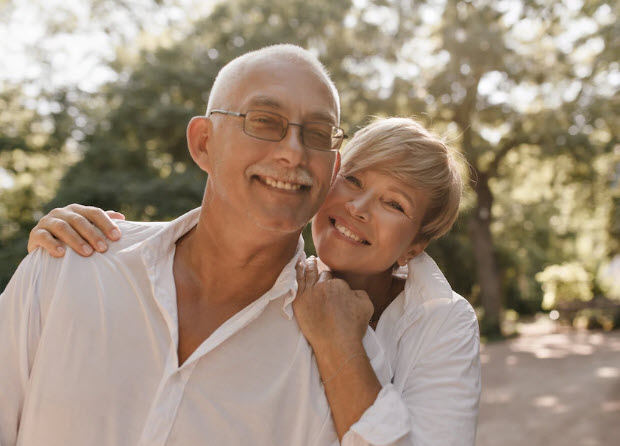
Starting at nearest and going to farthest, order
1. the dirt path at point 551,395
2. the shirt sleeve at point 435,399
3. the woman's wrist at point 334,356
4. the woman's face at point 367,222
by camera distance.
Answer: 1. the shirt sleeve at point 435,399
2. the woman's wrist at point 334,356
3. the woman's face at point 367,222
4. the dirt path at point 551,395

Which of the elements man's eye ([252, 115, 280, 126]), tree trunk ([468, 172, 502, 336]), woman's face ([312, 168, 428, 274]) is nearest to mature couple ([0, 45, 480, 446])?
man's eye ([252, 115, 280, 126])

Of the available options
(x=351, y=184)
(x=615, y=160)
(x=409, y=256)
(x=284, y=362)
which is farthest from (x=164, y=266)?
(x=615, y=160)

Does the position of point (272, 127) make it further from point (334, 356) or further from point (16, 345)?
point (16, 345)

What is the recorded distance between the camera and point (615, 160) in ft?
49.4

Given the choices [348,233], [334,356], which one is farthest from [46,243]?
[348,233]

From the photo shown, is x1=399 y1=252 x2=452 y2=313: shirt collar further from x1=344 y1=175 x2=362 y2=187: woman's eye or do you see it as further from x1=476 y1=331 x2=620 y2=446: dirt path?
x1=476 y1=331 x2=620 y2=446: dirt path

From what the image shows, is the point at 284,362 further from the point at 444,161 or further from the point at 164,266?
the point at 444,161

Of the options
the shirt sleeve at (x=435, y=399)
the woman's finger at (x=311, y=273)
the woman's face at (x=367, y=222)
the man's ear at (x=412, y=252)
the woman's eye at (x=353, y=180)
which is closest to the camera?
the shirt sleeve at (x=435, y=399)

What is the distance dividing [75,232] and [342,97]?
12.8 metres

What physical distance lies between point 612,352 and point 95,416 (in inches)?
548

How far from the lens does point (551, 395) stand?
9.36 meters

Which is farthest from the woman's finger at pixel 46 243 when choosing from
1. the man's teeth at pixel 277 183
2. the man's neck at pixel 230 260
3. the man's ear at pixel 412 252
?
the man's ear at pixel 412 252

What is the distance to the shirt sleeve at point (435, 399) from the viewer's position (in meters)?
1.79

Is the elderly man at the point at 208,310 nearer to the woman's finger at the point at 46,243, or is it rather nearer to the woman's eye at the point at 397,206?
the woman's finger at the point at 46,243
